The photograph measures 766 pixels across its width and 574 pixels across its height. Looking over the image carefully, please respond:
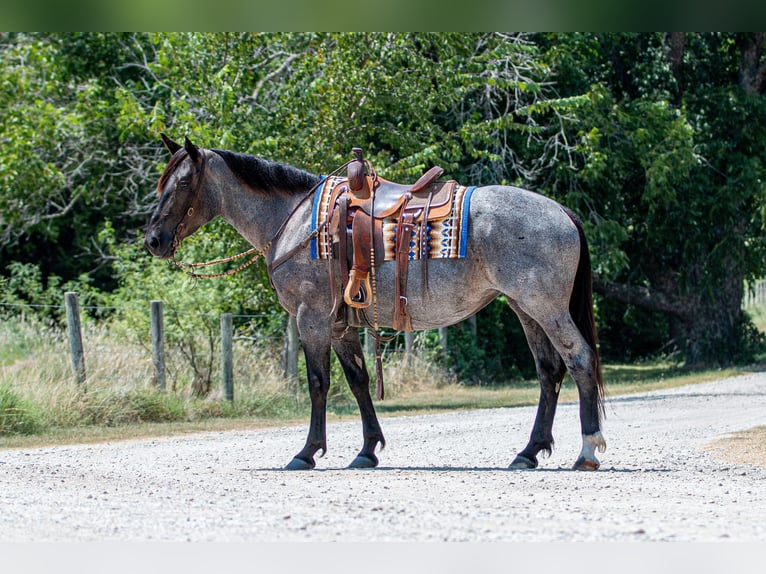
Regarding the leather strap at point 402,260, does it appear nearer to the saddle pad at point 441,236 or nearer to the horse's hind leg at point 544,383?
the saddle pad at point 441,236

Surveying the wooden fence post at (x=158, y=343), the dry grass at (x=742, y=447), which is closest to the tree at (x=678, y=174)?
the wooden fence post at (x=158, y=343)

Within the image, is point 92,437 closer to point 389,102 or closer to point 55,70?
point 389,102

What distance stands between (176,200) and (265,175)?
0.78 meters

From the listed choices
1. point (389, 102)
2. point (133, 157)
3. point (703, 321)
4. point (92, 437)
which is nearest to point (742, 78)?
point (703, 321)

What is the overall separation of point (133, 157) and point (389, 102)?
23.5 ft

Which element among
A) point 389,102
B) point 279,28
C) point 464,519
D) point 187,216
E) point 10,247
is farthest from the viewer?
point 10,247

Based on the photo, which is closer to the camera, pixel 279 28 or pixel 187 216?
pixel 279 28

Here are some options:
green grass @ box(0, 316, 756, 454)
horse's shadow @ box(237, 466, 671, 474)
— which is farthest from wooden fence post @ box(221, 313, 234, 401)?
horse's shadow @ box(237, 466, 671, 474)

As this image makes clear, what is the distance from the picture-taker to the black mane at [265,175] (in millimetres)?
9500

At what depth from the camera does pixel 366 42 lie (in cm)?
1634

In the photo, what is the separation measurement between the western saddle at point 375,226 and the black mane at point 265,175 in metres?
0.62

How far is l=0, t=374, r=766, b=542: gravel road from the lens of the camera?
581cm

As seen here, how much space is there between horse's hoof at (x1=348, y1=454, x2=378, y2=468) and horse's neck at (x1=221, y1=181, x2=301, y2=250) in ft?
6.50

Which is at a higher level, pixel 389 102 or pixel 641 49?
pixel 641 49
